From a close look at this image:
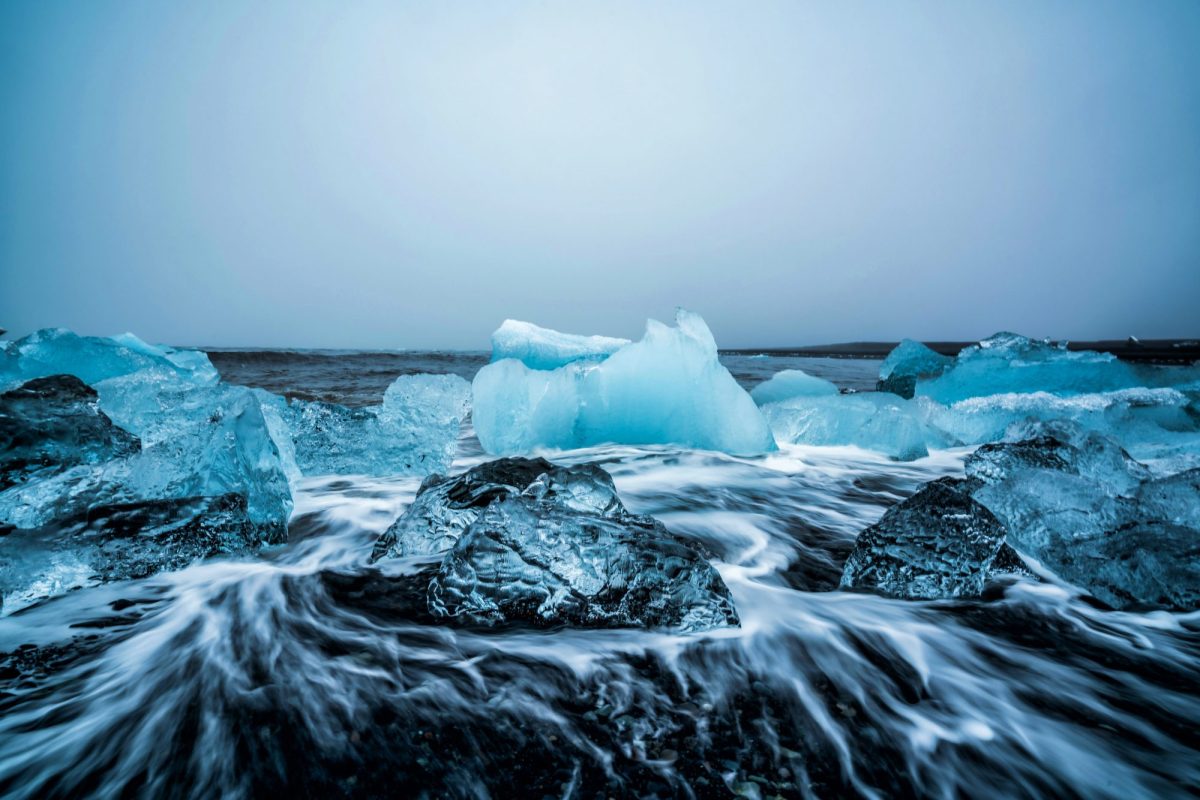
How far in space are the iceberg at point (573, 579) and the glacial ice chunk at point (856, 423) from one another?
13.0 ft

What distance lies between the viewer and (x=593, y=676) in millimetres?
1304

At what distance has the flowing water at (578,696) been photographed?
1.00m

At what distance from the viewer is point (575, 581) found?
160 centimetres

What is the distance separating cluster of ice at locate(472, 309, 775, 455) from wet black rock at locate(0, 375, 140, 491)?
2.32 m

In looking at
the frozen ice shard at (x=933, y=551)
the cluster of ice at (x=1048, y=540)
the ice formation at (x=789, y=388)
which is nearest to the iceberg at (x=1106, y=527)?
the cluster of ice at (x=1048, y=540)

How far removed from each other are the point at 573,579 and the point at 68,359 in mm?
6638

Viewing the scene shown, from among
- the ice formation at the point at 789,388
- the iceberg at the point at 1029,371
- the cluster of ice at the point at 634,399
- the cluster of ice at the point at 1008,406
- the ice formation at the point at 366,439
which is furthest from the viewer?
the ice formation at the point at 789,388

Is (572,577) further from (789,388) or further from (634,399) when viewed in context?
(789,388)

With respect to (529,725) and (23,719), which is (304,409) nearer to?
(23,719)

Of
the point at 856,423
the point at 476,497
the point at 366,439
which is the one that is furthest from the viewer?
the point at 856,423

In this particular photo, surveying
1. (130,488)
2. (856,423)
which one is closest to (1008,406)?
(856,423)

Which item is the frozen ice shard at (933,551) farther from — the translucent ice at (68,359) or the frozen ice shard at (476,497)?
the translucent ice at (68,359)

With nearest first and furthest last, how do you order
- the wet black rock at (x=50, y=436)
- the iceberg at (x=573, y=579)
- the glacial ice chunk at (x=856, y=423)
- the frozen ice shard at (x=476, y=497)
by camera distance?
the iceberg at (x=573, y=579) < the frozen ice shard at (x=476, y=497) < the wet black rock at (x=50, y=436) < the glacial ice chunk at (x=856, y=423)

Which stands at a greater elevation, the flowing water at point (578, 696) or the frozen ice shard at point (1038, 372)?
the frozen ice shard at point (1038, 372)
